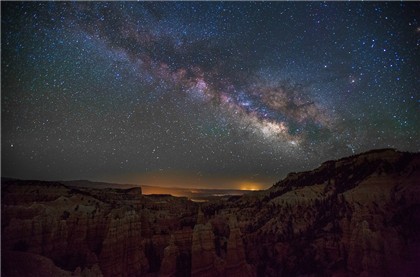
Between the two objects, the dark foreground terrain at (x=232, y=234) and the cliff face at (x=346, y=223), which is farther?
the cliff face at (x=346, y=223)

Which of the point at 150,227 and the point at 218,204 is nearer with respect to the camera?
the point at 150,227

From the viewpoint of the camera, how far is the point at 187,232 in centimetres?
3409

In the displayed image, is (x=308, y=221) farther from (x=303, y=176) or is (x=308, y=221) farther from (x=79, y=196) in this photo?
(x=79, y=196)

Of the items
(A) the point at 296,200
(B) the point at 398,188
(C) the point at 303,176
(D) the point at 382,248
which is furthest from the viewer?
(C) the point at 303,176

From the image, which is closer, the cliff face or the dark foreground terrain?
the dark foreground terrain

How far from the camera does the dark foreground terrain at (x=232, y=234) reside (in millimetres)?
22344

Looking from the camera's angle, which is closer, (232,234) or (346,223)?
(232,234)

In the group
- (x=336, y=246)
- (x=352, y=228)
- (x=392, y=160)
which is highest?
(x=392, y=160)

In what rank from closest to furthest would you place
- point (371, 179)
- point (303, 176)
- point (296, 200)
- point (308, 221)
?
point (371, 179) < point (308, 221) < point (296, 200) < point (303, 176)

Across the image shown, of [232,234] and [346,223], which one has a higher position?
[346,223]

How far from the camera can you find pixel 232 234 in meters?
32.8

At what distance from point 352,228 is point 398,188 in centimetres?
643

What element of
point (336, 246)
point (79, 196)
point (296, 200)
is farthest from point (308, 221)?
point (79, 196)

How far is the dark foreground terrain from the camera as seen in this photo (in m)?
22.3
